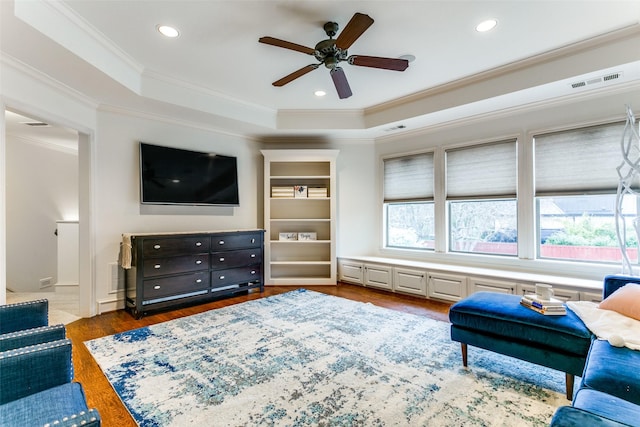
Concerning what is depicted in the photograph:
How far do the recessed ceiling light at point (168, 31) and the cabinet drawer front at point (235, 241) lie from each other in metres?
2.51

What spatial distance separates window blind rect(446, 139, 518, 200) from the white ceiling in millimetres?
623

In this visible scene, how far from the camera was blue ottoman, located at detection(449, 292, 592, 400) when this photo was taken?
78.6 inches

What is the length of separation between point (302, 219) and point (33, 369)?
4279 millimetres

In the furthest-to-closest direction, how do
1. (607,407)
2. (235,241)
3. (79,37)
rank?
(235,241), (79,37), (607,407)

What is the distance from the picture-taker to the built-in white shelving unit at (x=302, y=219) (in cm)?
551

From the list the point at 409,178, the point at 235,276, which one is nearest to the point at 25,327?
the point at 235,276

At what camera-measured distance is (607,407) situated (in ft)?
4.05

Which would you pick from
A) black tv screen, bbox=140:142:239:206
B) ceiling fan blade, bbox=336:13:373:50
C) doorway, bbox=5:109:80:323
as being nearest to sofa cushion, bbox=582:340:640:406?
ceiling fan blade, bbox=336:13:373:50

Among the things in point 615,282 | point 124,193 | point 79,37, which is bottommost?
point 615,282

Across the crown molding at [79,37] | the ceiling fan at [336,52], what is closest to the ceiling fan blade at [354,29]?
→ the ceiling fan at [336,52]

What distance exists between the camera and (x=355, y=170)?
5828 mm

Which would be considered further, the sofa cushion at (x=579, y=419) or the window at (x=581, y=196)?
the window at (x=581, y=196)

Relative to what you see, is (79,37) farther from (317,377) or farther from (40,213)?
(40,213)

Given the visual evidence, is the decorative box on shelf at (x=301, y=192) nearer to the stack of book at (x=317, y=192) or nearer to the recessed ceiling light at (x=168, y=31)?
the stack of book at (x=317, y=192)
